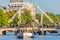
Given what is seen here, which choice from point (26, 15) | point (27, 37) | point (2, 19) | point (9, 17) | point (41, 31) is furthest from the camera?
point (26, 15)

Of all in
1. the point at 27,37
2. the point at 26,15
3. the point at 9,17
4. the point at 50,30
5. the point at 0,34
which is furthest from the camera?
the point at 26,15

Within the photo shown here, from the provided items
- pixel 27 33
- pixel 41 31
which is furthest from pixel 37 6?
pixel 27 33

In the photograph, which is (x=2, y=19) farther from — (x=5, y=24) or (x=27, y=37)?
(x=27, y=37)

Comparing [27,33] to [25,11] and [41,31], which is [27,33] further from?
[25,11]

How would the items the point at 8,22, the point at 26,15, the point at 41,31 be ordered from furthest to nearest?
the point at 26,15 < the point at 8,22 < the point at 41,31

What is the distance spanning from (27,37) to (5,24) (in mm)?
56594

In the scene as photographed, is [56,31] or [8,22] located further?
[8,22]

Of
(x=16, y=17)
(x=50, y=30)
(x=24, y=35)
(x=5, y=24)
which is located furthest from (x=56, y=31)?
(x=24, y=35)

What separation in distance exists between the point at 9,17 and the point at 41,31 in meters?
40.7

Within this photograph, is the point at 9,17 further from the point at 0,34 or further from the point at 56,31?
the point at 0,34

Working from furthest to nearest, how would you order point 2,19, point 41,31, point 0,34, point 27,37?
point 2,19 < point 41,31 < point 0,34 < point 27,37

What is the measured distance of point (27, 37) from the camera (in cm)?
9131

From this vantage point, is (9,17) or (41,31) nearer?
(41,31)

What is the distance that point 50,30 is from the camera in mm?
137000
